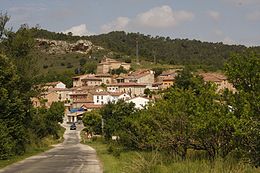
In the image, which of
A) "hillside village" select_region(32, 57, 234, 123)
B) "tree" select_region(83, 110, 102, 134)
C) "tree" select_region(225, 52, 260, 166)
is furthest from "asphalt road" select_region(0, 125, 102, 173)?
"hillside village" select_region(32, 57, 234, 123)

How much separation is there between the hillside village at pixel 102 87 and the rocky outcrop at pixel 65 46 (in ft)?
74.8

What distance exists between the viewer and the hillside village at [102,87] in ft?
388

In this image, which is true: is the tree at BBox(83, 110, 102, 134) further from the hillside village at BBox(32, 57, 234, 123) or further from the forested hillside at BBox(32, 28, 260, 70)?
the forested hillside at BBox(32, 28, 260, 70)

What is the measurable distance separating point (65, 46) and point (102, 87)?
48.2m

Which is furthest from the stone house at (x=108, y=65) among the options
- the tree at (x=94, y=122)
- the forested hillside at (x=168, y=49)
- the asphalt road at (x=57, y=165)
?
the asphalt road at (x=57, y=165)

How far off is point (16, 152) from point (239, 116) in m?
21.6

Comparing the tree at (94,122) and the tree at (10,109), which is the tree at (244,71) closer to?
the tree at (10,109)

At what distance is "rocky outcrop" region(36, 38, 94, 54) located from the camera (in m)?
172

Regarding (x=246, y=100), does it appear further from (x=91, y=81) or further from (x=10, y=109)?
(x=91, y=81)

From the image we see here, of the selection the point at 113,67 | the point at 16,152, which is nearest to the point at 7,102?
the point at 16,152

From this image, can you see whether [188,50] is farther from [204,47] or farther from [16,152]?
[16,152]

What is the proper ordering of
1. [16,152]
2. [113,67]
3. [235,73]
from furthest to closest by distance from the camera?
1. [113,67]
2. [16,152]
3. [235,73]

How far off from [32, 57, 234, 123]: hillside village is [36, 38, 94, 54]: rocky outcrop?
74.8 ft

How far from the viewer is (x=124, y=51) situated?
17988cm
